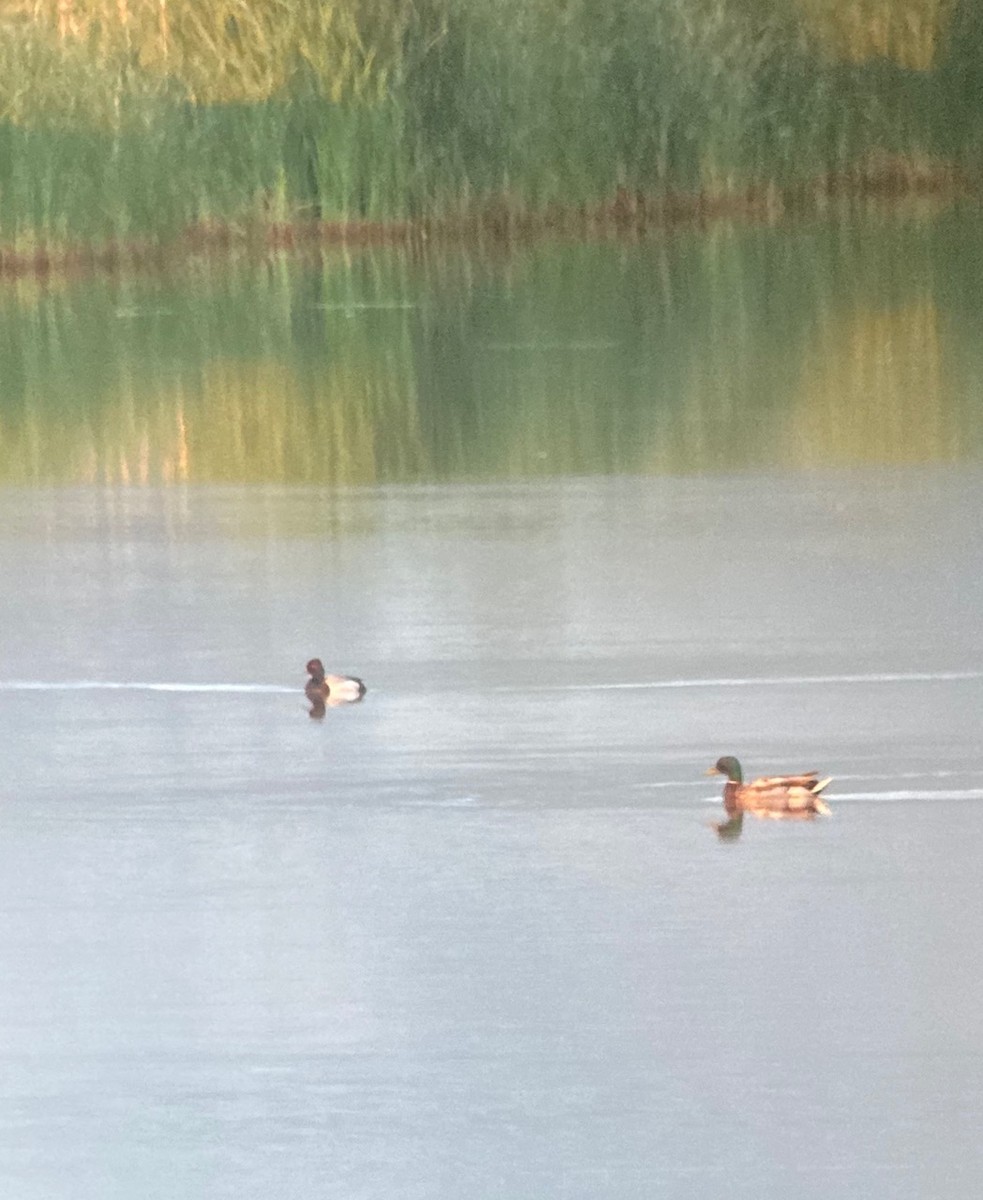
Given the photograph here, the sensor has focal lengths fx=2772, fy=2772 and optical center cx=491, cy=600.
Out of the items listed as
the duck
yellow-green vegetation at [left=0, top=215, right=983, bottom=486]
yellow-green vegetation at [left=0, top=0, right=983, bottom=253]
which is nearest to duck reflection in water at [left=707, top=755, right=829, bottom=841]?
the duck

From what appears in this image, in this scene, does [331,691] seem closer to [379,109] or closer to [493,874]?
[493,874]

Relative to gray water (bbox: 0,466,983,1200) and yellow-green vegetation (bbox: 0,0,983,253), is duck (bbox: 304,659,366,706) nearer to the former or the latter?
gray water (bbox: 0,466,983,1200)

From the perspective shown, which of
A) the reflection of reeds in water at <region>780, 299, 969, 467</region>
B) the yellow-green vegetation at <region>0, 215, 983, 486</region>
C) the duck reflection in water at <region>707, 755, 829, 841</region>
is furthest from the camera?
the yellow-green vegetation at <region>0, 215, 983, 486</region>

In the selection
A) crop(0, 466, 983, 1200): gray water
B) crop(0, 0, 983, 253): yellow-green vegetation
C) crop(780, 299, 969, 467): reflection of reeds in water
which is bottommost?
crop(0, 466, 983, 1200): gray water

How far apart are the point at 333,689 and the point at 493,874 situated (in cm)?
99

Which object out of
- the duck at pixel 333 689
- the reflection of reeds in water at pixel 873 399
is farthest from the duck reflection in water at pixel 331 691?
the reflection of reeds in water at pixel 873 399

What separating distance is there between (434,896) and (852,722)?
104cm

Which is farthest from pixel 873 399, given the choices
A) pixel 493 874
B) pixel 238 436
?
pixel 493 874

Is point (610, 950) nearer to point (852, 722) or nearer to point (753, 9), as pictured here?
point (852, 722)

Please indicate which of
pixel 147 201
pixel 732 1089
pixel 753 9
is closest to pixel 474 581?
pixel 732 1089

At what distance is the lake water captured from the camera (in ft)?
8.79

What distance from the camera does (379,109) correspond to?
1521 cm

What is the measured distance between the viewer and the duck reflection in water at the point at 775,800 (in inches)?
146

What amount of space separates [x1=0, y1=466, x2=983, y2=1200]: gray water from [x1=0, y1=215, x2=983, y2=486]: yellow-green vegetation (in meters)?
1.47
